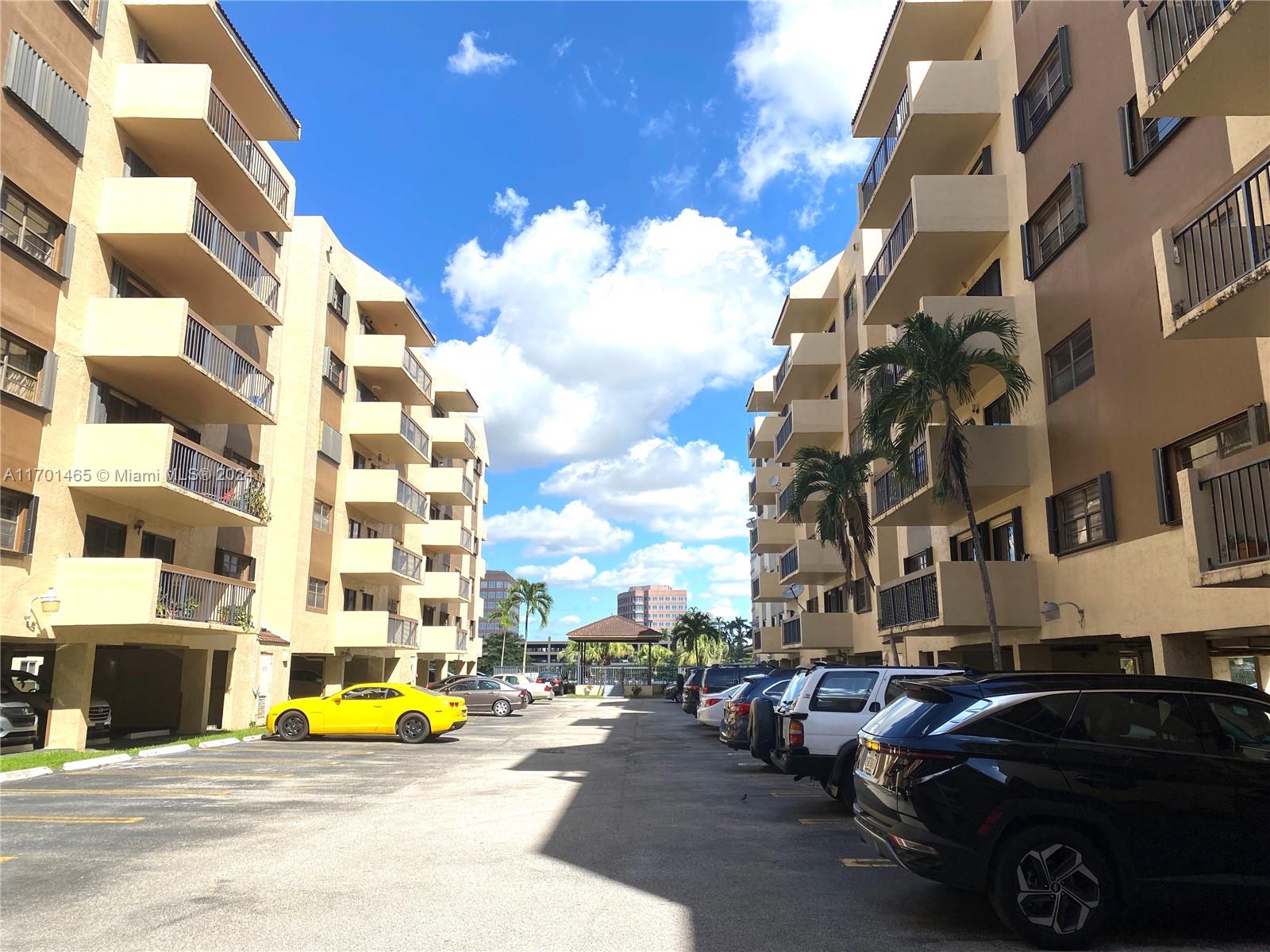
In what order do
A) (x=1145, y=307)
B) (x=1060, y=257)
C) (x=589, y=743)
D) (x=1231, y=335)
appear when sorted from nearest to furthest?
(x=1231, y=335) < (x=1145, y=307) < (x=1060, y=257) < (x=589, y=743)

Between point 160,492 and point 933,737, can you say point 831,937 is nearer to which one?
point 933,737

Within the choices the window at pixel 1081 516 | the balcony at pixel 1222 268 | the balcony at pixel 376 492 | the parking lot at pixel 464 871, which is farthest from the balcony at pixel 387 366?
the balcony at pixel 1222 268

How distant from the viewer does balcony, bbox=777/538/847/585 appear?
36.2 m

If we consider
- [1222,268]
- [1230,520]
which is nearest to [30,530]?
[1230,520]

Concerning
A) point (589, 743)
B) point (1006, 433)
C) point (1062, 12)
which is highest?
point (1062, 12)

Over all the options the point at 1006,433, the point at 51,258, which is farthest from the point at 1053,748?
the point at 51,258

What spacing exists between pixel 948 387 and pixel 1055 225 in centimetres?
356

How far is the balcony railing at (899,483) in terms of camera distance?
19.4 metres

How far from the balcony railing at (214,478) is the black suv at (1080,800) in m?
16.2

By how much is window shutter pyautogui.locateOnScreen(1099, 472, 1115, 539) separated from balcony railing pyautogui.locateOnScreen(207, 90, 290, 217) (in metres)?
19.0

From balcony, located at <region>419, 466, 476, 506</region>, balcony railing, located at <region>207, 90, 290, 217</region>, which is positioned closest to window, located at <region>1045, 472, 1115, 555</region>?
balcony railing, located at <region>207, 90, 290, 217</region>

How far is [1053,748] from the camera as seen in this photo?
20.7 feet

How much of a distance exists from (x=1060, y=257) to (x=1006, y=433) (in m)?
3.45

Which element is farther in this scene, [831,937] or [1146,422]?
[1146,422]
